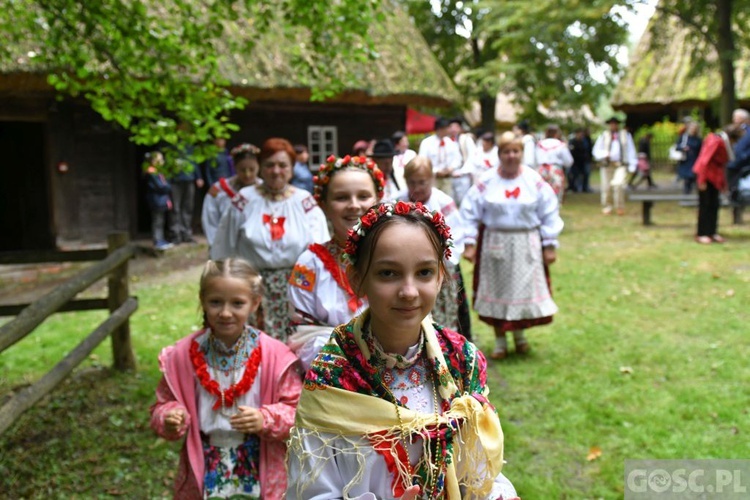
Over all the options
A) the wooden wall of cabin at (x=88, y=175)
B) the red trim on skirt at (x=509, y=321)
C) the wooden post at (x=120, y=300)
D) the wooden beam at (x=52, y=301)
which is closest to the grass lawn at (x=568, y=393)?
the wooden post at (x=120, y=300)

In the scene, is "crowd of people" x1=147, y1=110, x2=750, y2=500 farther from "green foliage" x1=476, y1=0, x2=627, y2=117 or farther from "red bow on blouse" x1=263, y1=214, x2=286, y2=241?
"green foliage" x1=476, y1=0, x2=627, y2=117

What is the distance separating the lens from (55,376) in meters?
4.75

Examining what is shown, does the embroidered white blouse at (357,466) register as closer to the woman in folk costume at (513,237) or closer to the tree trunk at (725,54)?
the woman in folk costume at (513,237)

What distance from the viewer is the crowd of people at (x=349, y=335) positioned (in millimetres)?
1991

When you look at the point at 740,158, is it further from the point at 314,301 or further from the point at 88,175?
the point at 88,175

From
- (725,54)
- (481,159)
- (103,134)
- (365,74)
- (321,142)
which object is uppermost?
(725,54)

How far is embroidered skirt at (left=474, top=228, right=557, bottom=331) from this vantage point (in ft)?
20.2

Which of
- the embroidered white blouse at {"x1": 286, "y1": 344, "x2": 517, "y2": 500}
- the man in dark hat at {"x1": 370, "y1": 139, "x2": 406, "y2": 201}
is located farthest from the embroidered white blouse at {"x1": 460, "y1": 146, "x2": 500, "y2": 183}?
the embroidered white blouse at {"x1": 286, "y1": 344, "x2": 517, "y2": 500}

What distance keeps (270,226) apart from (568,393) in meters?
2.57

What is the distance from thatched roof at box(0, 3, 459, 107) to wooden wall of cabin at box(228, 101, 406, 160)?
0.80 metres

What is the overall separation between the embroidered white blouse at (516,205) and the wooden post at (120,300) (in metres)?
3.01

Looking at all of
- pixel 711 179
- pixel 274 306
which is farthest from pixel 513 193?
pixel 711 179

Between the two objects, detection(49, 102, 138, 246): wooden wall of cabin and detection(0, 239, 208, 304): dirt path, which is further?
detection(49, 102, 138, 246): wooden wall of cabin

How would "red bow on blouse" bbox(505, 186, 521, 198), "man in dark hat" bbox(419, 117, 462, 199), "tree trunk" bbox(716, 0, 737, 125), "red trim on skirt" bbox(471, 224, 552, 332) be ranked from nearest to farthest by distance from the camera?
"red bow on blouse" bbox(505, 186, 521, 198) < "red trim on skirt" bbox(471, 224, 552, 332) < "man in dark hat" bbox(419, 117, 462, 199) < "tree trunk" bbox(716, 0, 737, 125)
